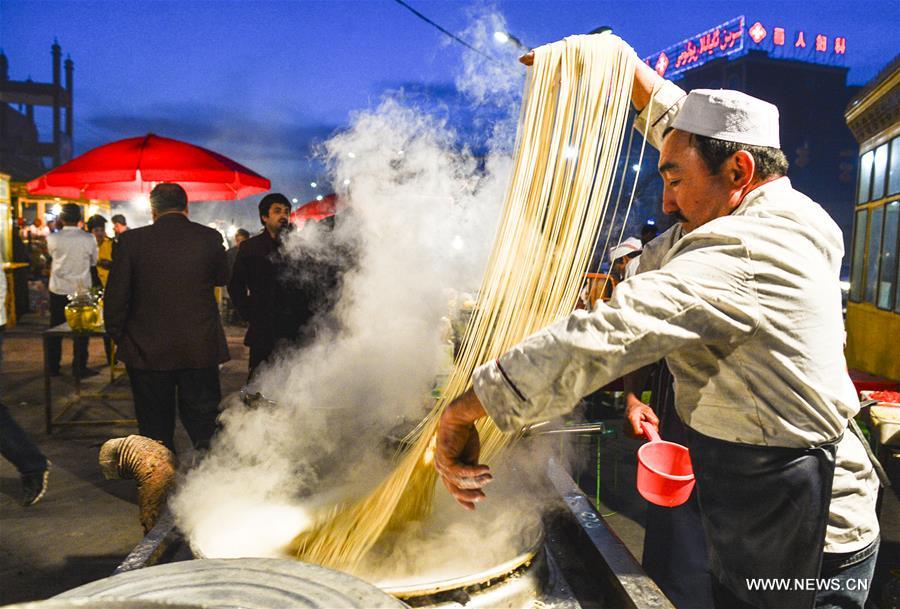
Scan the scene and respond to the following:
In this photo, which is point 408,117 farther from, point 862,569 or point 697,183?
point 862,569

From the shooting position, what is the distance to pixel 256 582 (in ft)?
3.64

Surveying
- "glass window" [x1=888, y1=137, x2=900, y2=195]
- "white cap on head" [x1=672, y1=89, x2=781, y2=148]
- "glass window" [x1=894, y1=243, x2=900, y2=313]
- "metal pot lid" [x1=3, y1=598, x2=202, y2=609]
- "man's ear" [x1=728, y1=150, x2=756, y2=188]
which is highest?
"glass window" [x1=888, y1=137, x2=900, y2=195]

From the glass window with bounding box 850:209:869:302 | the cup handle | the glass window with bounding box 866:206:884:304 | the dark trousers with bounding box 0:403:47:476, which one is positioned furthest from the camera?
the glass window with bounding box 850:209:869:302

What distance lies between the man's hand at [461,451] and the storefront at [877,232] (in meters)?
7.91

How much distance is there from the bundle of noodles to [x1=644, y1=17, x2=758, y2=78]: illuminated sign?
44.7 m

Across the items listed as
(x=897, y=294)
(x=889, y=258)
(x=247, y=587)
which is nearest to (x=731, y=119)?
(x=247, y=587)

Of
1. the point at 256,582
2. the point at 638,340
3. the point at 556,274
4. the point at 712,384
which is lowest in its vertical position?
the point at 256,582

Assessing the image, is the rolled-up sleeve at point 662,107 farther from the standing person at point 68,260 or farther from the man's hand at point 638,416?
the standing person at point 68,260

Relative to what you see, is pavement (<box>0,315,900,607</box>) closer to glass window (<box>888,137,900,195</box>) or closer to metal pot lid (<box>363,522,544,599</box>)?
metal pot lid (<box>363,522,544,599</box>)

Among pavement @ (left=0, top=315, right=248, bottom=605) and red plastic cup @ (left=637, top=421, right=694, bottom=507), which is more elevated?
red plastic cup @ (left=637, top=421, right=694, bottom=507)

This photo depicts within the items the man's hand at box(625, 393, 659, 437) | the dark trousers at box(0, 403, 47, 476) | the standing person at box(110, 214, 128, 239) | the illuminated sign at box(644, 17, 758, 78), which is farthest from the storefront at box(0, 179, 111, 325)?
the illuminated sign at box(644, 17, 758, 78)

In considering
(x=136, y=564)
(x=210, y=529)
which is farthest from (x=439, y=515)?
(x=136, y=564)

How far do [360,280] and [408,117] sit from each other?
0.92 m

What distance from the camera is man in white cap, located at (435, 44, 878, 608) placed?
119 centimetres
